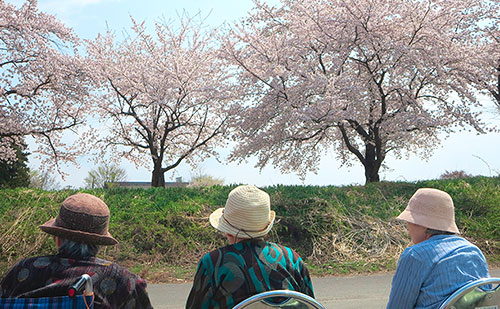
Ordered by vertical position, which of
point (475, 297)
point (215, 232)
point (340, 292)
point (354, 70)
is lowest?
point (340, 292)

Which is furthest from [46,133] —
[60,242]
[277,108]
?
[60,242]

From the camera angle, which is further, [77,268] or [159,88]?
[159,88]

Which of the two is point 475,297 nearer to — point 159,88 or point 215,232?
point 215,232

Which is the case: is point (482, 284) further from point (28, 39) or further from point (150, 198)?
point (28, 39)

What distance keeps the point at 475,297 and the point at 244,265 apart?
1.27m

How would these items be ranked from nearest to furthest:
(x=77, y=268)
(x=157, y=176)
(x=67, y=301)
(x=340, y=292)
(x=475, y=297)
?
(x=67, y=301), (x=77, y=268), (x=475, y=297), (x=340, y=292), (x=157, y=176)

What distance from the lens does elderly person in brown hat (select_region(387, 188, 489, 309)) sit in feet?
8.84

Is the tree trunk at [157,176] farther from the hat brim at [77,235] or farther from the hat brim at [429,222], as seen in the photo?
the hat brim at [77,235]

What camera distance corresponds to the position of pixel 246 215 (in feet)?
9.20

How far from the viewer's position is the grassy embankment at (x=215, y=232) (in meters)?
9.41

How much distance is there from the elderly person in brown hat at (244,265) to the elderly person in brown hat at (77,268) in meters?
0.35

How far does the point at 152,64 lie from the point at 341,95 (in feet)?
34.9

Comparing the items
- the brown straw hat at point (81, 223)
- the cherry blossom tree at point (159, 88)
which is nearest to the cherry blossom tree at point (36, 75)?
the cherry blossom tree at point (159, 88)

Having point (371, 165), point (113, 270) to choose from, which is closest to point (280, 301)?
point (113, 270)
